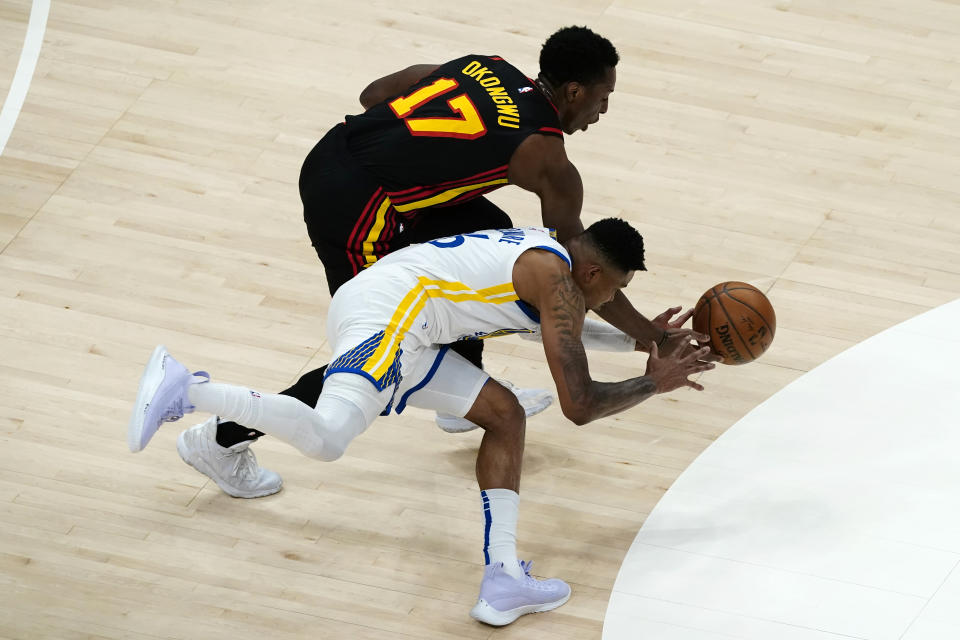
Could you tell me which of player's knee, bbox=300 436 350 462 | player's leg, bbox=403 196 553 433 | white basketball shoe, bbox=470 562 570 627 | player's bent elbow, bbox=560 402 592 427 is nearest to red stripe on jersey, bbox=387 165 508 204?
player's leg, bbox=403 196 553 433

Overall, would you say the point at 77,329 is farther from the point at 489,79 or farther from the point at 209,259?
the point at 489,79

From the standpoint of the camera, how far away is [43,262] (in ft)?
18.6

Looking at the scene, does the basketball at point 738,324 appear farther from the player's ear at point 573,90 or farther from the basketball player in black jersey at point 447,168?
the player's ear at point 573,90

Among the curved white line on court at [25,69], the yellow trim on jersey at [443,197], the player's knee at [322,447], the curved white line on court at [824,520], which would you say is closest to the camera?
the player's knee at [322,447]

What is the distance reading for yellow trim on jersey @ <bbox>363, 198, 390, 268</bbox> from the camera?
15.0ft

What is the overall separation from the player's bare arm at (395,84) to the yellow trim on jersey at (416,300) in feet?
2.97

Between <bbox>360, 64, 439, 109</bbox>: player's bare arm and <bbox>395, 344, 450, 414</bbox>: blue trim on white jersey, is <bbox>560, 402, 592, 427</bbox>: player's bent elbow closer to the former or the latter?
<bbox>395, 344, 450, 414</bbox>: blue trim on white jersey

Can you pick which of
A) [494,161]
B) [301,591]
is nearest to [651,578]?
[301,591]

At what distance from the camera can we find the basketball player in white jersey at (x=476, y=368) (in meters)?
4.04

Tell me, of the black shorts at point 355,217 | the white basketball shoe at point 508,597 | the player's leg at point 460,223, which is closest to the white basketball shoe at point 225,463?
the black shorts at point 355,217

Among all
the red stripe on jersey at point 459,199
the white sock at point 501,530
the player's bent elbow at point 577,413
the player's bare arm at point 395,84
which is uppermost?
the player's bare arm at point 395,84

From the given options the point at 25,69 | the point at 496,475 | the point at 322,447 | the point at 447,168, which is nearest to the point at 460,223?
the point at 447,168

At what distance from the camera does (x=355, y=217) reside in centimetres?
457

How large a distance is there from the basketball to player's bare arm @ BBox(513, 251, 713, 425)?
0.43 m
